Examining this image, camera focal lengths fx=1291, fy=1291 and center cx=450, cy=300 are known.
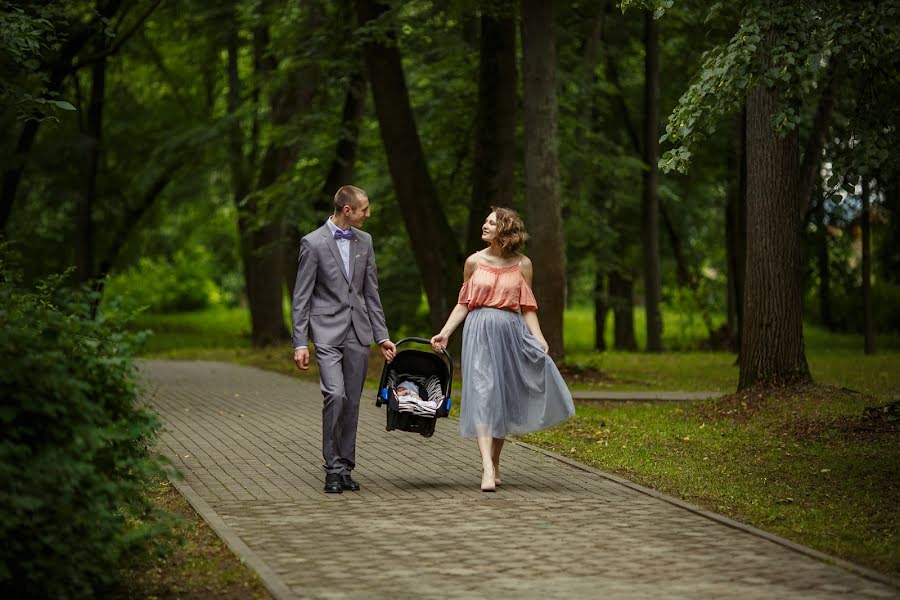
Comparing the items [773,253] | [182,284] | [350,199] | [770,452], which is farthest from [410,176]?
[182,284]

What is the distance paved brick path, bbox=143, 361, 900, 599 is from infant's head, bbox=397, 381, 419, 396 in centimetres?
69

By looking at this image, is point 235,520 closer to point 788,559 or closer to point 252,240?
point 788,559

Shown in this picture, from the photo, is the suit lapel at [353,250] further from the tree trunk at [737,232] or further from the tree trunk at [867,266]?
the tree trunk at [867,266]

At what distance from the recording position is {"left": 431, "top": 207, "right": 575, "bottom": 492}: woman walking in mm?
9500

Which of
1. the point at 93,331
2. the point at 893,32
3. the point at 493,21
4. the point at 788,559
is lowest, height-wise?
the point at 788,559

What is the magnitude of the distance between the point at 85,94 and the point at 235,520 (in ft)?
105

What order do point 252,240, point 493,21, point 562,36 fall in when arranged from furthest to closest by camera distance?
point 252,240 → point 562,36 → point 493,21

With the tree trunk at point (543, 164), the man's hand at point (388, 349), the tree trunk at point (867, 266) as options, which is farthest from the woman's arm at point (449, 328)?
the tree trunk at point (867, 266)

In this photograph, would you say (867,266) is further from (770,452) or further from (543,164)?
(770,452)

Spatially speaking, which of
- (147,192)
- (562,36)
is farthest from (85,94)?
(562,36)

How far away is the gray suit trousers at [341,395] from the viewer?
A: 9.39 metres

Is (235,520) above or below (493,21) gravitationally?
below

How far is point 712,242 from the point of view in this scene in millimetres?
41156

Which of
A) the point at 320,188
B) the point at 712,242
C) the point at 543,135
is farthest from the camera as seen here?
the point at 712,242
